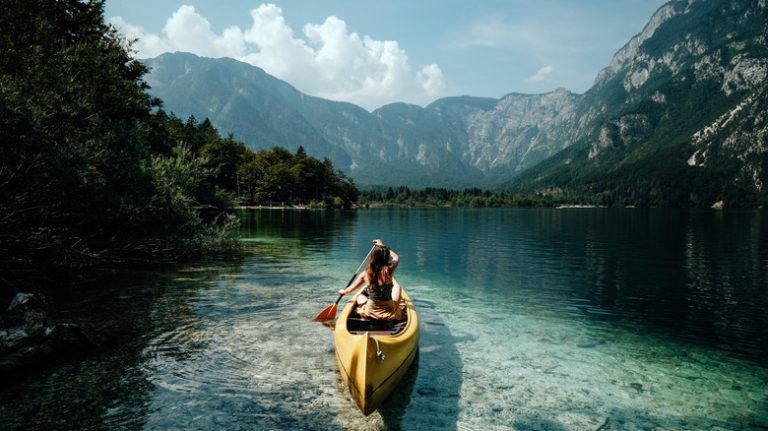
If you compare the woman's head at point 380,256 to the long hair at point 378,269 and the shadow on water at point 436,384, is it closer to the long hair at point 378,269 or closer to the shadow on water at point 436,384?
the long hair at point 378,269

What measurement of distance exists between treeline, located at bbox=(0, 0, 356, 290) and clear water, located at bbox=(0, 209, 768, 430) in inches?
105

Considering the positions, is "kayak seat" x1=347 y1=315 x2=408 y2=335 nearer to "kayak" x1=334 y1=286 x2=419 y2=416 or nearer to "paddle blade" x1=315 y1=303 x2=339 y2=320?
"kayak" x1=334 y1=286 x2=419 y2=416

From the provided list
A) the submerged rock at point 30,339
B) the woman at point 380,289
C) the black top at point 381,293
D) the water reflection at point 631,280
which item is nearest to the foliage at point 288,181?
the water reflection at point 631,280

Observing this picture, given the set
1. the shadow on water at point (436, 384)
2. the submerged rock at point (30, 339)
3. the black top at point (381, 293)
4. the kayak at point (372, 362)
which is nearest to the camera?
the kayak at point (372, 362)

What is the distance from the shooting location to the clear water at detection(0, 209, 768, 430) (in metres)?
9.11

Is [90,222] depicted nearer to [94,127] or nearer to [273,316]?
[94,127]

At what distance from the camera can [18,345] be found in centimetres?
1043

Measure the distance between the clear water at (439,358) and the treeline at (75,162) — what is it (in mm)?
2657

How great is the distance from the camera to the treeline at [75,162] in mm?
15062

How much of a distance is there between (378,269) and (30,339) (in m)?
9.03

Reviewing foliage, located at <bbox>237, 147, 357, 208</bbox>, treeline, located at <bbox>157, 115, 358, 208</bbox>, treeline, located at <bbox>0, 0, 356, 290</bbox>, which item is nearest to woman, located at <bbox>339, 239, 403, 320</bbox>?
treeline, located at <bbox>0, 0, 356, 290</bbox>

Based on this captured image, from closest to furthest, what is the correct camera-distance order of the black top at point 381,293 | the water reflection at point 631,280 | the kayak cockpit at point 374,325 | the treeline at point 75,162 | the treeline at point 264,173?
the black top at point 381,293 < the kayak cockpit at point 374,325 < the treeline at point 75,162 < the water reflection at point 631,280 < the treeline at point 264,173

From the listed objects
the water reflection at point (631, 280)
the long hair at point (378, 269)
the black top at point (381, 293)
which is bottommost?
the water reflection at point (631, 280)

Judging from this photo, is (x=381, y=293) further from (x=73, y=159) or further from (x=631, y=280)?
(x=631, y=280)
